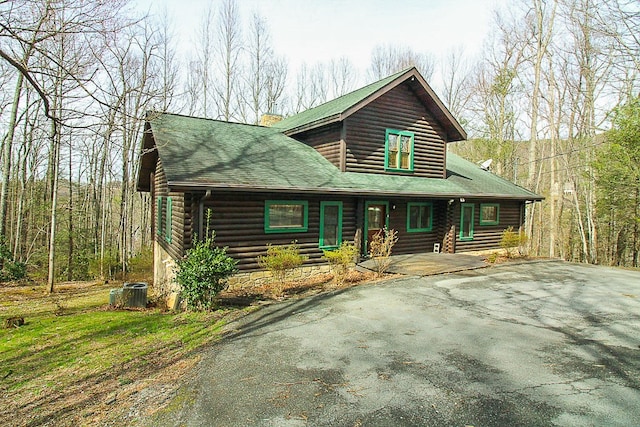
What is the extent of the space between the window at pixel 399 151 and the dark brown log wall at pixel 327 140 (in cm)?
196

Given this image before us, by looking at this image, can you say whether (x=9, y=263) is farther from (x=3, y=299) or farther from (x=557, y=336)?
(x=557, y=336)

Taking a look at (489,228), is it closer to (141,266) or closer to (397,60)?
(141,266)

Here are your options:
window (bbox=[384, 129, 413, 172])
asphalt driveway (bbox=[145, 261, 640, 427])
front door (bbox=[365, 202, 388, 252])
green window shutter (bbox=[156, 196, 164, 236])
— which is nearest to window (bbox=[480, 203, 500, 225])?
window (bbox=[384, 129, 413, 172])

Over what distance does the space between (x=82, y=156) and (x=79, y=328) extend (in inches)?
592

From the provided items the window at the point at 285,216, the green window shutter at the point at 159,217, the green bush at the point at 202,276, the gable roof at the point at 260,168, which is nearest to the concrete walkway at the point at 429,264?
the gable roof at the point at 260,168

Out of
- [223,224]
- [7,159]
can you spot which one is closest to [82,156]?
[7,159]

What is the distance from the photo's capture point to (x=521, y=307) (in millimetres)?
7500

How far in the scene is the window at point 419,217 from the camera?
13160 mm

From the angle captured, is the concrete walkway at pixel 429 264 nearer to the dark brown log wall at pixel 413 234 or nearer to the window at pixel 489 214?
the dark brown log wall at pixel 413 234

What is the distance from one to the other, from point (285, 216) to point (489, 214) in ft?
30.9

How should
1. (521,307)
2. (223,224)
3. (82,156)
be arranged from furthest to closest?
(82,156) < (223,224) < (521,307)

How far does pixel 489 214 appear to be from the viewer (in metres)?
14.8

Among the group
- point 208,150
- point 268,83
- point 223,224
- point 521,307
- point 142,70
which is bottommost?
point 521,307

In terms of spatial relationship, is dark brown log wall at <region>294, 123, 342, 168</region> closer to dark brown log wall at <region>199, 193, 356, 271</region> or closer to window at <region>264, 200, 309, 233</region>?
dark brown log wall at <region>199, 193, 356, 271</region>
